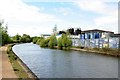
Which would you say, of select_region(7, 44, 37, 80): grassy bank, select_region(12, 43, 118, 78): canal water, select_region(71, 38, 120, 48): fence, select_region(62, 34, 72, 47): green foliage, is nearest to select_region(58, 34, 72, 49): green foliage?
select_region(62, 34, 72, 47): green foliage

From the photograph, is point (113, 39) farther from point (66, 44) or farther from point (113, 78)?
point (113, 78)

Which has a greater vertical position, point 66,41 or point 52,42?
point 66,41

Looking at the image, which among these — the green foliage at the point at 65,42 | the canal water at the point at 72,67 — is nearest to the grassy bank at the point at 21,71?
the canal water at the point at 72,67

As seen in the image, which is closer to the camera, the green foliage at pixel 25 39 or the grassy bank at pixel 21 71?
the grassy bank at pixel 21 71

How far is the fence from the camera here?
204 feet

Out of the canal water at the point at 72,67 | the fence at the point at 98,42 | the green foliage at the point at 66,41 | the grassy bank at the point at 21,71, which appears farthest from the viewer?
the green foliage at the point at 66,41

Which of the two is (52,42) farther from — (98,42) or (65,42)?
(98,42)

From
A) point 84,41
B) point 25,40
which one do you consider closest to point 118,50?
point 84,41

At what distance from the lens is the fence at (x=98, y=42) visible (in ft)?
204

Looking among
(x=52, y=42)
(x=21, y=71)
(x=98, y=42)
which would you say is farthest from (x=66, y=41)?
(x=21, y=71)

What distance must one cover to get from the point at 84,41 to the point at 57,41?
16.2 meters

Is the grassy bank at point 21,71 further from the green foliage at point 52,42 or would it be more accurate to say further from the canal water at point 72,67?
the green foliage at point 52,42

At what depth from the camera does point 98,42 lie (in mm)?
72000

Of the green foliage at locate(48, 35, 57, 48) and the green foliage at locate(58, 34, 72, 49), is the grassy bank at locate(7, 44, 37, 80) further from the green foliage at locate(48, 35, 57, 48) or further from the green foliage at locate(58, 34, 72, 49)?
the green foliage at locate(48, 35, 57, 48)
